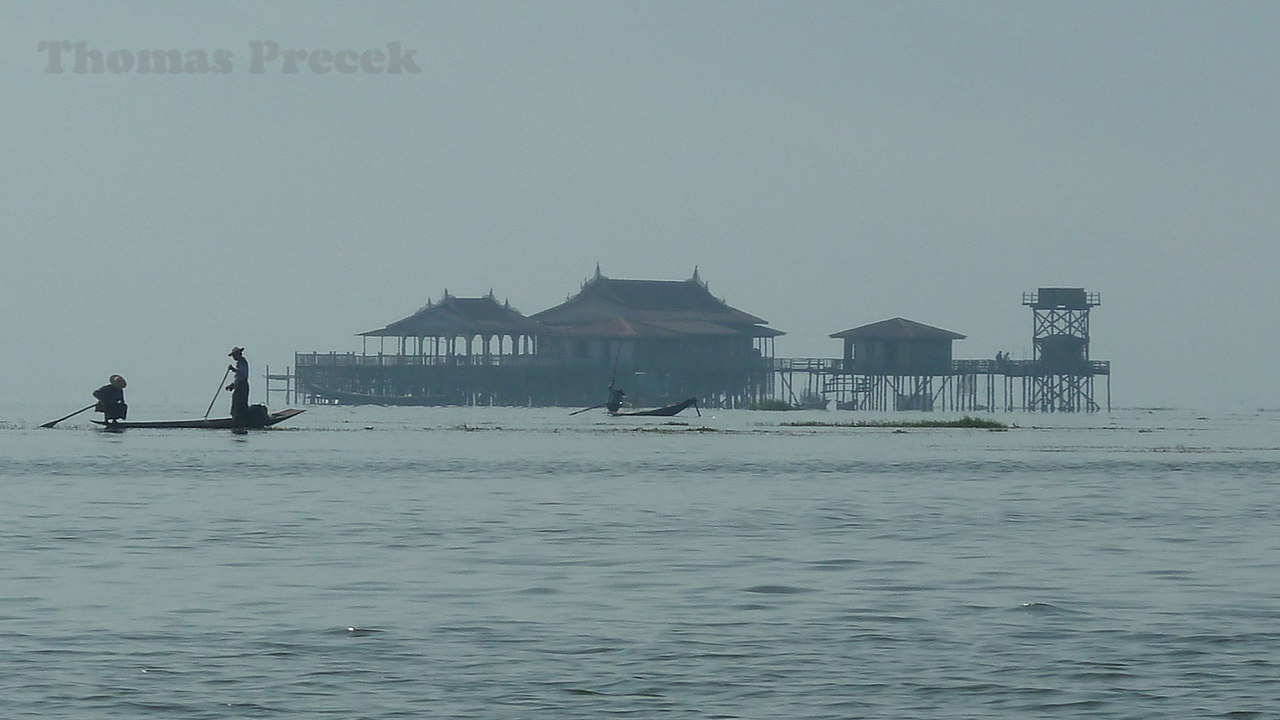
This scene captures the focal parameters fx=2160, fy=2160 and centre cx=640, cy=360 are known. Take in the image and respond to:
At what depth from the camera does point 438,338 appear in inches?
5103

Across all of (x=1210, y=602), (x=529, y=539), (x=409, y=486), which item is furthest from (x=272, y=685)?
(x=409, y=486)

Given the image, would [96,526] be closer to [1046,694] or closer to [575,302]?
[1046,694]

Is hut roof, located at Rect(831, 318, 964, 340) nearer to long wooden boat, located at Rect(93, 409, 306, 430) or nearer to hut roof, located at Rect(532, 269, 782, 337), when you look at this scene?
A: hut roof, located at Rect(532, 269, 782, 337)

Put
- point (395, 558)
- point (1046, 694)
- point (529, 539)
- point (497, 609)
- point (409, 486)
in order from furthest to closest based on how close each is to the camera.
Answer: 1. point (409, 486)
2. point (529, 539)
3. point (395, 558)
4. point (497, 609)
5. point (1046, 694)

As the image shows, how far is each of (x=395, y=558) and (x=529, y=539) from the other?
2461 mm

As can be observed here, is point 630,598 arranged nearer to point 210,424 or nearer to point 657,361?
point 210,424

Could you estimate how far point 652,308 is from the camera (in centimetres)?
12950

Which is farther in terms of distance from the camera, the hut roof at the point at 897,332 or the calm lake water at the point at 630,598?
the hut roof at the point at 897,332

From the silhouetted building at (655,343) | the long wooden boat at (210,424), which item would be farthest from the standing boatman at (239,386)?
the silhouetted building at (655,343)

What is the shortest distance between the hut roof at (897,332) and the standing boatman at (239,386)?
77.1 meters

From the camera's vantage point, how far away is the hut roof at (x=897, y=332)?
410ft

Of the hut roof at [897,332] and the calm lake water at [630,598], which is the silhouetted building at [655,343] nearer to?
the hut roof at [897,332]

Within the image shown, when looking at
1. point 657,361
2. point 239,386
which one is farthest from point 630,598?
point 657,361

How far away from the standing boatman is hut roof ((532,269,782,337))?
75.1 meters
